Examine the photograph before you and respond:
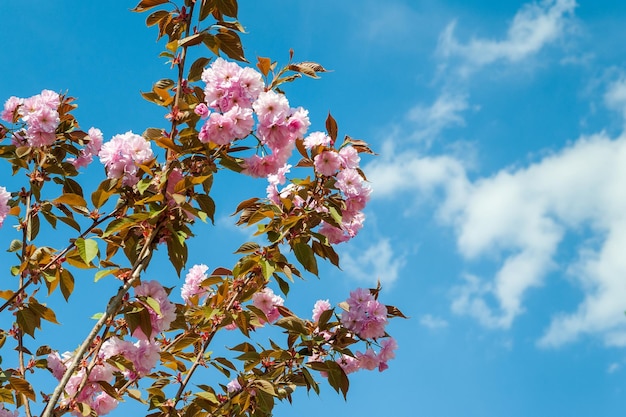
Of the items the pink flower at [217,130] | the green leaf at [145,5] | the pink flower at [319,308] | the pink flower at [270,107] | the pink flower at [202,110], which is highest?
the green leaf at [145,5]

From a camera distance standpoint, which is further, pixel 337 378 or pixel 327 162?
pixel 337 378

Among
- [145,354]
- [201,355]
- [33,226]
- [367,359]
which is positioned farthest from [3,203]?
[367,359]

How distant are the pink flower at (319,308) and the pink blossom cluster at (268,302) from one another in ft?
0.51

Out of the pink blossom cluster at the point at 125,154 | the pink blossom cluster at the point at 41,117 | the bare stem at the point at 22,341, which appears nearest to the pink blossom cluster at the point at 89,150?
the pink blossom cluster at the point at 41,117

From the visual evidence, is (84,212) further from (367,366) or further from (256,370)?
(367,366)

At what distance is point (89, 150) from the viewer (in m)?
3.38

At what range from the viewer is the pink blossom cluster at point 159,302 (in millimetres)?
2504

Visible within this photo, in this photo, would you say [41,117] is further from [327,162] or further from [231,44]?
[327,162]

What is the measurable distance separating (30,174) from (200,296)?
98 centimetres

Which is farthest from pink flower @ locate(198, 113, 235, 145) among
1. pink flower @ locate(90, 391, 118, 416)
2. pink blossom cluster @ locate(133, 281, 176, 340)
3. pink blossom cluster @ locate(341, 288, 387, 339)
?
pink flower @ locate(90, 391, 118, 416)

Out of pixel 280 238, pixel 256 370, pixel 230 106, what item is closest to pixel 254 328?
pixel 256 370

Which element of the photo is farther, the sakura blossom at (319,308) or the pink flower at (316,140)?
the sakura blossom at (319,308)

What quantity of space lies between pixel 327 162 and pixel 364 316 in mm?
689

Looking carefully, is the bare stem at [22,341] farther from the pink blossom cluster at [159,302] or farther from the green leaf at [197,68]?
the green leaf at [197,68]
